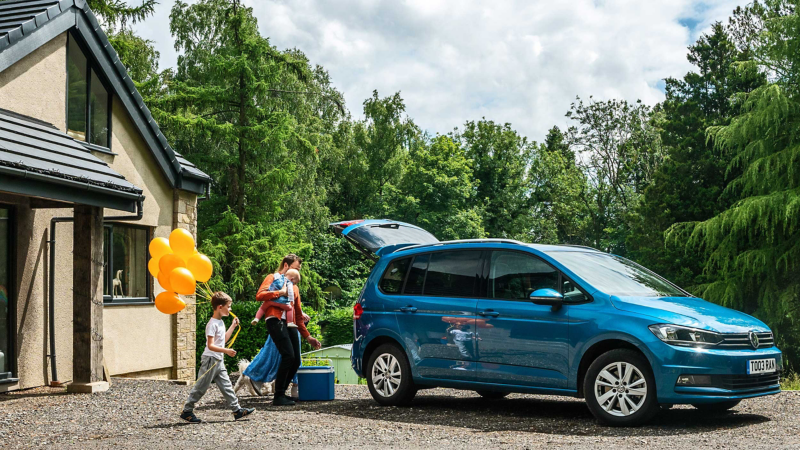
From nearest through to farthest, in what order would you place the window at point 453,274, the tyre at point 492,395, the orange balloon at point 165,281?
the window at point 453,274
the orange balloon at point 165,281
the tyre at point 492,395

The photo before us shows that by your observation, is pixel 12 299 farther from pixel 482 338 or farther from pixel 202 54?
pixel 202 54

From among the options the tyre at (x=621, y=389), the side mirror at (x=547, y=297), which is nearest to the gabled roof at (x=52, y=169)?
the side mirror at (x=547, y=297)

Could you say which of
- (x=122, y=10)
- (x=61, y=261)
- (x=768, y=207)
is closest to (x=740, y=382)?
(x=61, y=261)

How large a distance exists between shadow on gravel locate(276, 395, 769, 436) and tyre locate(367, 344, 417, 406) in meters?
0.13

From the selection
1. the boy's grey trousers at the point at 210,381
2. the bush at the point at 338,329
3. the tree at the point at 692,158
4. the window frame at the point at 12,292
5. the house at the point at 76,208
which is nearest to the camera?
the boy's grey trousers at the point at 210,381

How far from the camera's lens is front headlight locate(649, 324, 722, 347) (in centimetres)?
763

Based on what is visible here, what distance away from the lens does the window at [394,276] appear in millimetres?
10125

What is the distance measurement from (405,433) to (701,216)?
30299 millimetres

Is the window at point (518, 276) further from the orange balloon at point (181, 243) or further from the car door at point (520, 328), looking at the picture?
the orange balloon at point (181, 243)

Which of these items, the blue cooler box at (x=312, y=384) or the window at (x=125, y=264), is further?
the window at (x=125, y=264)

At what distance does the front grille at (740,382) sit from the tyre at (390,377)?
3603mm

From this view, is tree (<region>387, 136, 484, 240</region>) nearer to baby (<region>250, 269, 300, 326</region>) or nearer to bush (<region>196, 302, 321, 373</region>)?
bush (<region>196, 302, 321, 373</region>)

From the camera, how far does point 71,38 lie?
1329 centimetres

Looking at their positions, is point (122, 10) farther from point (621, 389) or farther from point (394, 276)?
point (621, 389)
